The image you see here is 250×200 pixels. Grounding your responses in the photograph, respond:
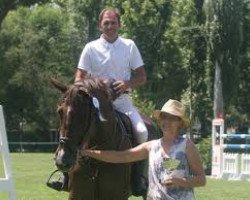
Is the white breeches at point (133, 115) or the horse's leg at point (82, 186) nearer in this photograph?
the horse's leg at point (82, 186)

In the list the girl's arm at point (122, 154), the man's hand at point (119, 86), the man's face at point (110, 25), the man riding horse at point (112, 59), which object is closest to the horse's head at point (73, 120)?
the girl's arm at point (122, 154)

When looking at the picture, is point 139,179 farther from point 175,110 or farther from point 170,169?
point 175,110

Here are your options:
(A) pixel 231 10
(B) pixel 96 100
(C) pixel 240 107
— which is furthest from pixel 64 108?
(C) pixel 240 107

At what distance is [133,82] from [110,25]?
68cm

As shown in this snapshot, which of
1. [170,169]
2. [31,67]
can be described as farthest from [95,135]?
[31,67]

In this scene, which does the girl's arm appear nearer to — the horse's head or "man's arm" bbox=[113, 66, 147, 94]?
the horse's head

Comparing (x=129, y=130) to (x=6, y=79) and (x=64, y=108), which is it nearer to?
(x=64, y=108)

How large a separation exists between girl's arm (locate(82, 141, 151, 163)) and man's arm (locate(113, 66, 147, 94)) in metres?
0.96

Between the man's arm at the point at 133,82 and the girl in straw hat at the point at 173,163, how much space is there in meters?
1.25

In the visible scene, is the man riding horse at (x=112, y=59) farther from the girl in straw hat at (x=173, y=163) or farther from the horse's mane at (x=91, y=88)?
the girl in straw hat at (x=173, y=163)

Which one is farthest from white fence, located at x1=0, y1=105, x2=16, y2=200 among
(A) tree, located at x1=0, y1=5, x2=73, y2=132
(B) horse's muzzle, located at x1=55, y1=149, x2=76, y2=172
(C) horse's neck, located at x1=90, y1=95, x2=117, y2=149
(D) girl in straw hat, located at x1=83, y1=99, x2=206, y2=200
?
(A) tree, located at x1=0, y1=5, x2=73, y2=132

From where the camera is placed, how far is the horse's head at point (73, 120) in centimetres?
579

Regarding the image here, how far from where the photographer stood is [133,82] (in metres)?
7.59

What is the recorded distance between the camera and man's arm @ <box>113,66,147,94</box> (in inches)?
278
